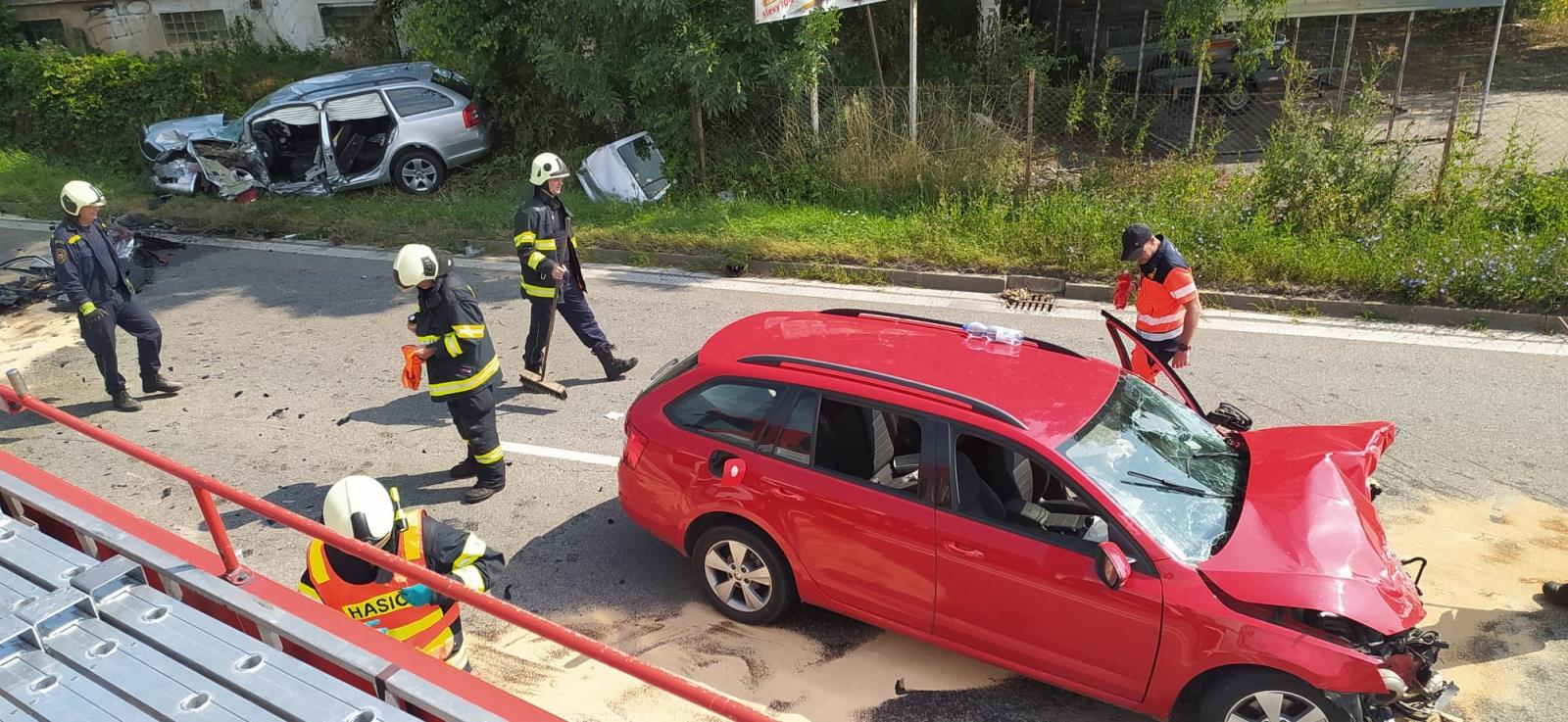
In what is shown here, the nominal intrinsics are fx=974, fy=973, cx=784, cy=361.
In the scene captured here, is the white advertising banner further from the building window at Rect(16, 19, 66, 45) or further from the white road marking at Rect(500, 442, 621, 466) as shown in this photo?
the building window at Rect(16, 19, 66, 45)

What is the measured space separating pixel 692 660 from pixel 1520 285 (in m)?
8.18

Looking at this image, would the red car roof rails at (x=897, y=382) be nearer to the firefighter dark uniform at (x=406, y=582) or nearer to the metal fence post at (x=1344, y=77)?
the firefighter dark uniform at (x=406, y=582)

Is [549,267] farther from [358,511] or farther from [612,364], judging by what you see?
[358,511]

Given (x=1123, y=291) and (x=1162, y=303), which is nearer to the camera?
(x=1162, y=303)

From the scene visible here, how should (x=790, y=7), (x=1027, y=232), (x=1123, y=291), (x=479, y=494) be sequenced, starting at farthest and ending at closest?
(x=790, y=7)
(x=1027, y=232)
(x=1123, y=291)
(x=479, y=494)

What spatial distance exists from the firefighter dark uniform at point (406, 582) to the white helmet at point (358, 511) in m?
0.11

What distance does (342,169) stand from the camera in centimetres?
1425

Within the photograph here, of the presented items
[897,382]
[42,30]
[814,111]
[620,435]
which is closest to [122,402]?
[620,435]

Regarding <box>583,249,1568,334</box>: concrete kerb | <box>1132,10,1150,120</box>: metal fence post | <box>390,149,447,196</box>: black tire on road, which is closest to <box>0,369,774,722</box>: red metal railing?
<box>583,249,1568,334</box>: concrete kerb

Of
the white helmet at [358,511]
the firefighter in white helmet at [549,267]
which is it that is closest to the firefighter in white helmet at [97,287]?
the firefighter in white helmet at [549,267]

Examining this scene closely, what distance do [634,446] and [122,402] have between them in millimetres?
5418

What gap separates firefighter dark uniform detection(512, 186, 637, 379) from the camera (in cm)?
766

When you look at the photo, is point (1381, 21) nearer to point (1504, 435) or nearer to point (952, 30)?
point (952, 30)

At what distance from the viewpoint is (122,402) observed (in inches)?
317
